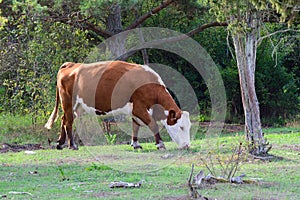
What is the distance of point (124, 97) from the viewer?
1258cm

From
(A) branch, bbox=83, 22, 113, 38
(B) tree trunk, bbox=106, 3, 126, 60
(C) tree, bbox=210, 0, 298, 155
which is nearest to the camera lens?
(C) tree, bbox=210, 0, 298, 155

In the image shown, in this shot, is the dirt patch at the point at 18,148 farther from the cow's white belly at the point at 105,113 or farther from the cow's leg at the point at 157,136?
the cow's leg at the point at 157,136

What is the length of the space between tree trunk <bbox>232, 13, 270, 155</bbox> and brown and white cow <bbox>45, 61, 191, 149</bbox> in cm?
222

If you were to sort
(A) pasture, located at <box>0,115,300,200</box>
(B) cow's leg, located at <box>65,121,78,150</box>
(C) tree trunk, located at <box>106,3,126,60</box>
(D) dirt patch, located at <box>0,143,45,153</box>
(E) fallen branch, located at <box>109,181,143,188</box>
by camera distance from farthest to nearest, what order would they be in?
(C) tree trunk, located at <box>106,3,126,60</box> < (D) dirt patch, located at <box>0,143,45,153</box> < (B) cow's leg, located at <box>65,121,78,150</box> < (E) fallen branch, located at <box>109,181,143,188</box> < (A) pasture, located at <box>0,115,300,200</box>

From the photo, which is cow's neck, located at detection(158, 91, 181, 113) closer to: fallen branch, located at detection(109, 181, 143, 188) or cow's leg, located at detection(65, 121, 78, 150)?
cow's leg, located at detection(65, 121, 78, 150)

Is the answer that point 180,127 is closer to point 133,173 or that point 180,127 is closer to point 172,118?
point 172,118

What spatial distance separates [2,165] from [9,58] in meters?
7.74

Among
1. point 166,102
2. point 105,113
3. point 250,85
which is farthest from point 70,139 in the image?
point 250,85

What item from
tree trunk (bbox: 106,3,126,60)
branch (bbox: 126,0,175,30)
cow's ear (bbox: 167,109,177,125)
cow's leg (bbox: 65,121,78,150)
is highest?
branch (bbox: 126,0,175,30)

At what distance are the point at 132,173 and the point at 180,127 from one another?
341 cm

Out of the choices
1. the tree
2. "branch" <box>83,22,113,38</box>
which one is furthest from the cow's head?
"branch" <box>83,22,113,38</box>

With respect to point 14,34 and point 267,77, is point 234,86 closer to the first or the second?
point 267,77

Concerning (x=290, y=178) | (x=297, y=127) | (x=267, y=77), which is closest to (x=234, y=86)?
(x=267, y=77)

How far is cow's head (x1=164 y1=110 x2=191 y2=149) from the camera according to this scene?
481 inches
